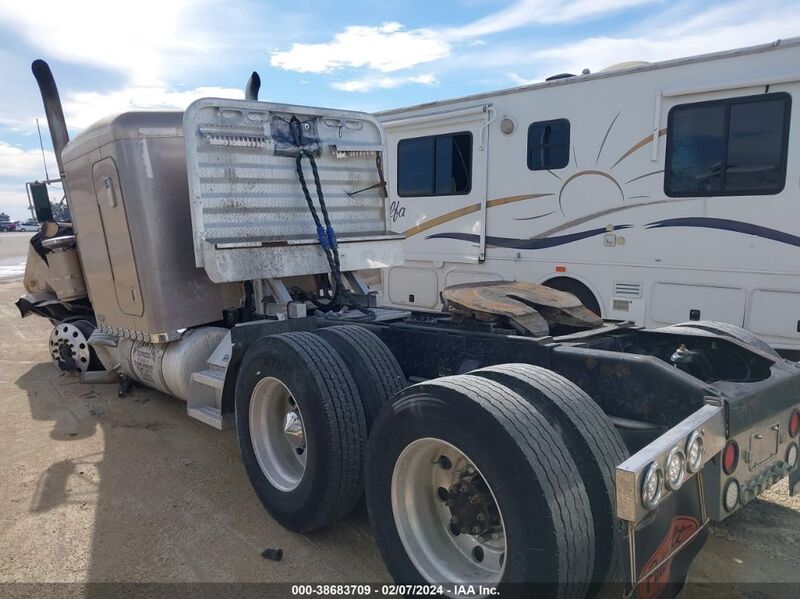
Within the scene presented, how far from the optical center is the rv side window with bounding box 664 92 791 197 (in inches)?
220

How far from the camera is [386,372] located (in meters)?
3.37

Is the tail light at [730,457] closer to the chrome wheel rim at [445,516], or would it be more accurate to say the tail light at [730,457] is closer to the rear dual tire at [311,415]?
the chrome wheel rim at [445,516]

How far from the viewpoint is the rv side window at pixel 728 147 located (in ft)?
18.4

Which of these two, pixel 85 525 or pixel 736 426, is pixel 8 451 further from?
pixel 736 426

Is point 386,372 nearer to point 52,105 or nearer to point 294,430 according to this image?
point 294,430

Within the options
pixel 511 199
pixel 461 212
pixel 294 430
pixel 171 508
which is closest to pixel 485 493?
pixel 294 430

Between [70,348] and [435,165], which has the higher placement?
[435,165]

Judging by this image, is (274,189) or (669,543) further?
(274,189)

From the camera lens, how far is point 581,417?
2334mm

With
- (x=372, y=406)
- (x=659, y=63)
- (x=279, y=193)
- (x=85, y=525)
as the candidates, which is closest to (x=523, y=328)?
(x=372, y=406)

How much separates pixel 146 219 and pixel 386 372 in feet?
8.60

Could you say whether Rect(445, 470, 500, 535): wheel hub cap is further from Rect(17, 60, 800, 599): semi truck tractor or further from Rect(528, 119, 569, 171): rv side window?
Rect(528, 119, 569, 171): rv side window

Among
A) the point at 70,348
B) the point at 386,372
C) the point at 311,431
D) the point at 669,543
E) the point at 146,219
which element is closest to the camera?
the point at 669,543

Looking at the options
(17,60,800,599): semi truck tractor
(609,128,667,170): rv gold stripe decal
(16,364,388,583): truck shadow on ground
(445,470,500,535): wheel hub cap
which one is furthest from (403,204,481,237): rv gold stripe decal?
(445,470,500,535): wheel hub cap
